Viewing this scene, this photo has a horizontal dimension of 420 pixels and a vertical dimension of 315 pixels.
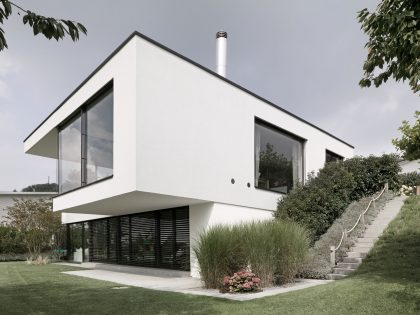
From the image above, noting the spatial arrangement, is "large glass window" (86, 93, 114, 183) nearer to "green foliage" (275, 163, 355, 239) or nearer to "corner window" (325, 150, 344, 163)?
"green foliage" (275, 163, 355, 239)

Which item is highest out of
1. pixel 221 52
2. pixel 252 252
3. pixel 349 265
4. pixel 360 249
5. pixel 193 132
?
pixel 221 52

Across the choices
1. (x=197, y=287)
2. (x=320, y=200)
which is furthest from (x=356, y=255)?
(x=197, y=287)

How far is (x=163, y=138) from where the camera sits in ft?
42.2

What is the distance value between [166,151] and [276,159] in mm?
7004

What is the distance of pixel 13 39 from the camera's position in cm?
519

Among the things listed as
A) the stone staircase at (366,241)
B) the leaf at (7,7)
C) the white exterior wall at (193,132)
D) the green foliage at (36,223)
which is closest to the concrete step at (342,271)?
the stone staircase at (366,241)

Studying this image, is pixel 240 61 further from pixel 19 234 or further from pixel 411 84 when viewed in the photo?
pixel 19 234

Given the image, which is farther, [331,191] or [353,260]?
[331,191]

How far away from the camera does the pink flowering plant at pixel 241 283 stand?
1048cm

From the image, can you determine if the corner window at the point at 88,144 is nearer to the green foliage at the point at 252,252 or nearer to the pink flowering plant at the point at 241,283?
the green foliage at the point at 252,252

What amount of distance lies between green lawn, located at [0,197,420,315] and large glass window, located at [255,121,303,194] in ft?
20.2

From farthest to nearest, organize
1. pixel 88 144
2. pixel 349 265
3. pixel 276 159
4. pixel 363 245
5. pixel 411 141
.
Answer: pixel 276 159
pixel 88 144
pixel 363 245
pixel 349 265
pixel 411 141

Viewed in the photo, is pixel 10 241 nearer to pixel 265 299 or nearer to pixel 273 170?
pixel 273 170

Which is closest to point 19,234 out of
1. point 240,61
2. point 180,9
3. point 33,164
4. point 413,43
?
point 33,164
